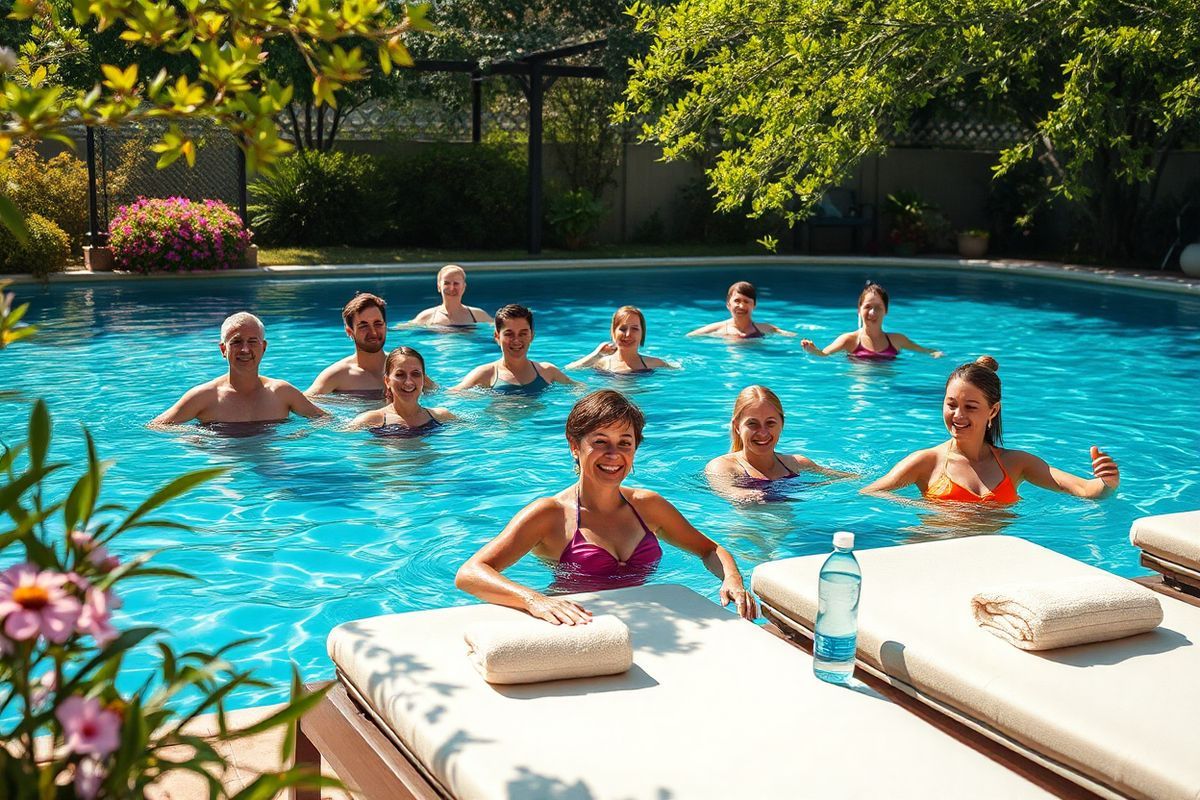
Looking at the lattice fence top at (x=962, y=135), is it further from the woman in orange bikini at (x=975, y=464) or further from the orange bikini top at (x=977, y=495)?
the orange bikini top at (x=977, y=495)

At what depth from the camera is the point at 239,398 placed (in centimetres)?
978

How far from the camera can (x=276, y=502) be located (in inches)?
325

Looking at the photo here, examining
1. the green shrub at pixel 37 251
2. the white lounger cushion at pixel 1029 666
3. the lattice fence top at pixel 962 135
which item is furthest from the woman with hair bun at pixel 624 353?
the lattice fence top at pixel 962 135

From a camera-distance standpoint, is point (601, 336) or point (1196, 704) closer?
point (1196, 704)

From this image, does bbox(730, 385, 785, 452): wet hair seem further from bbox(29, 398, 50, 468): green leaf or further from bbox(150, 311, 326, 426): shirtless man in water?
bbox(29, 398, 50, 468): green leaf

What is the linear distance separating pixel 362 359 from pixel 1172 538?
7.08 metres

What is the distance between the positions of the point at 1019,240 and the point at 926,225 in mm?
2154

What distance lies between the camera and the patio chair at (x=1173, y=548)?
209 inches

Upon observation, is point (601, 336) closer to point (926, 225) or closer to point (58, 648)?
point (926, 225)

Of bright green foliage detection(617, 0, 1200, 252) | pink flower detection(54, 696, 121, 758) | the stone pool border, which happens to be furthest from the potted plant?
pink flower detection(54, 696, 121, 758)

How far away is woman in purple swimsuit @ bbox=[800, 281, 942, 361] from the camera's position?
44.2ft

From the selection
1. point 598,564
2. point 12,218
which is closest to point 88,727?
point 12,218

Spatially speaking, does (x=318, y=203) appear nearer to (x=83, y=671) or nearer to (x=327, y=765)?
(x=327, y=765)

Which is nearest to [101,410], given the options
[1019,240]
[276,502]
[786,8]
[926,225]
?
[276,502]
